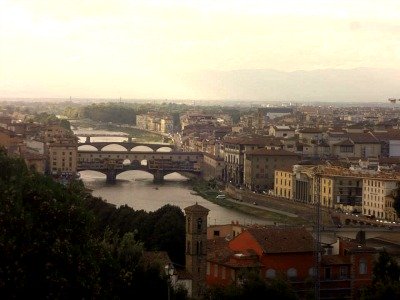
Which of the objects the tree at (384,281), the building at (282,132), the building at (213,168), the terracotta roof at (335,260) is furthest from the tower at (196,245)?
the building at (282,132)

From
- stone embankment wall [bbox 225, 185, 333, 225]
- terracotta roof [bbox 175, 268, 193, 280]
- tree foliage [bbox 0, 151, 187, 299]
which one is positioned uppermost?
tree foliage [bbox 0, 151, 187, 299]

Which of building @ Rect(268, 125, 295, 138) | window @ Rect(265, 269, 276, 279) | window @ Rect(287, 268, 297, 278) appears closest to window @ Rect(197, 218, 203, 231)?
window @ Rect(265, 269, 276, 279)

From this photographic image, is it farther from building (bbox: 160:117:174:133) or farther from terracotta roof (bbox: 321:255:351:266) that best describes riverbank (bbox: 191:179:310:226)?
building (bbox: 160:117:174:133)

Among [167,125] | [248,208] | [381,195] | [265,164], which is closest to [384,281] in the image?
[381,195]

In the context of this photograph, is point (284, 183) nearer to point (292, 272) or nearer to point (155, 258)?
point (292, 272)

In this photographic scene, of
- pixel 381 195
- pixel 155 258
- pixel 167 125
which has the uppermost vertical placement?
pixel 155 258

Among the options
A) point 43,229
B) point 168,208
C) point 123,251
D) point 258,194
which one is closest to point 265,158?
point 258,194
